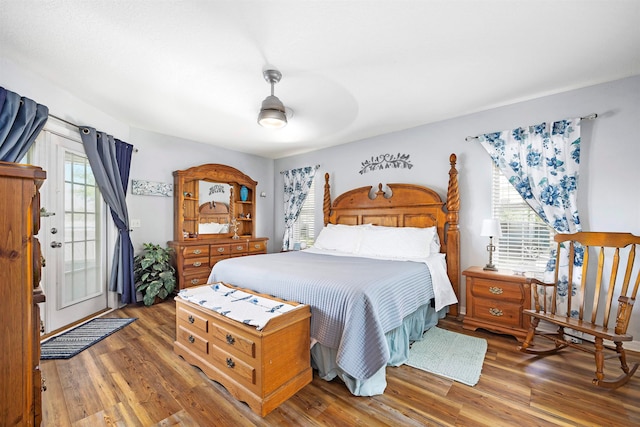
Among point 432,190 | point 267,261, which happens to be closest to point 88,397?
point 267,261

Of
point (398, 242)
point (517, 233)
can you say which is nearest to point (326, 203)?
point (398, 242)

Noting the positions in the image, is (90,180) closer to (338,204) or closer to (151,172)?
(151,172)

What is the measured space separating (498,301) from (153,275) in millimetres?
4119

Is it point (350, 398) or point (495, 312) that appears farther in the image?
point (495, 312)

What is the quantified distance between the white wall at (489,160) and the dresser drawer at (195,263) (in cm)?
198

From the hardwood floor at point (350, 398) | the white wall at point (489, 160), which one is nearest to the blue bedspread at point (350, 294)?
the hardwood floor at point (350, 398)

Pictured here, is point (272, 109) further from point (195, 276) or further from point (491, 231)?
point (195, 276)

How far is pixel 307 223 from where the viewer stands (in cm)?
505

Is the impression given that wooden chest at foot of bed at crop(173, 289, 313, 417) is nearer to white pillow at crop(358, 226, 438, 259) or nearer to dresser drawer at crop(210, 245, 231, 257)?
white pillow at crop(358, 226, 438, 259)

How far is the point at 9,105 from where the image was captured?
210 centimetres

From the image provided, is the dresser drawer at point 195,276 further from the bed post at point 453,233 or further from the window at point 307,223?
the bed post at point 453,233

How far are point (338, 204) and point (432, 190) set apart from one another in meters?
1.49

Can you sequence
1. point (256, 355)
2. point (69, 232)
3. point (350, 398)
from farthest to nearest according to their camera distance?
point (69, 232), point (350, 398), point (256, 355)

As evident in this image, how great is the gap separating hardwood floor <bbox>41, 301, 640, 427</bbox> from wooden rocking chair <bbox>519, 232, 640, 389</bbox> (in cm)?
15
